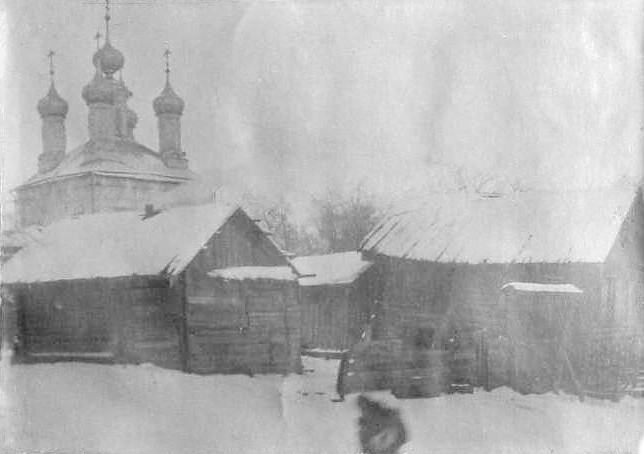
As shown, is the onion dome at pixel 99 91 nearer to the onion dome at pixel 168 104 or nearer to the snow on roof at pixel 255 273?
the onion dome at pixel 168 104

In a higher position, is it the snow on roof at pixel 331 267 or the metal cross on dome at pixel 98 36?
the metal cross on dome at pixel 98 36

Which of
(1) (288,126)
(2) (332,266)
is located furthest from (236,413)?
(1) (288,126)

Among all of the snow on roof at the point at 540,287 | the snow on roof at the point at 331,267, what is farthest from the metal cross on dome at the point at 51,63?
the snow on roof at the point at 540,287

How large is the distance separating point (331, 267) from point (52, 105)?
2795 millimetres

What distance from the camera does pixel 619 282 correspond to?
21.4 ft

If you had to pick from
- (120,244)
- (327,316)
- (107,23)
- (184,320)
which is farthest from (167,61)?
(327,316)

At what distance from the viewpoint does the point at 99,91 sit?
5.83 metres

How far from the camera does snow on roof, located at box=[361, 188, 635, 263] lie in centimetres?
639

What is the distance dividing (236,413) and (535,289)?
110 inches

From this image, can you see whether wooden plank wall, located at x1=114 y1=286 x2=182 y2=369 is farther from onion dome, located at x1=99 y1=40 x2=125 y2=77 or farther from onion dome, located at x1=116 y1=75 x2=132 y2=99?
onion dome, located at x1=99 y1=40 x2=125 y2=77

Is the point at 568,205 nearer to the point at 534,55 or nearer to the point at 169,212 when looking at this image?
the point at 534,55

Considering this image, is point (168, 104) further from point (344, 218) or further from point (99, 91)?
point (344, 218)

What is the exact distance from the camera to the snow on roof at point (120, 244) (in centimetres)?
602

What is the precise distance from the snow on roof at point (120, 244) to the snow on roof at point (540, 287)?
8.35 feet
